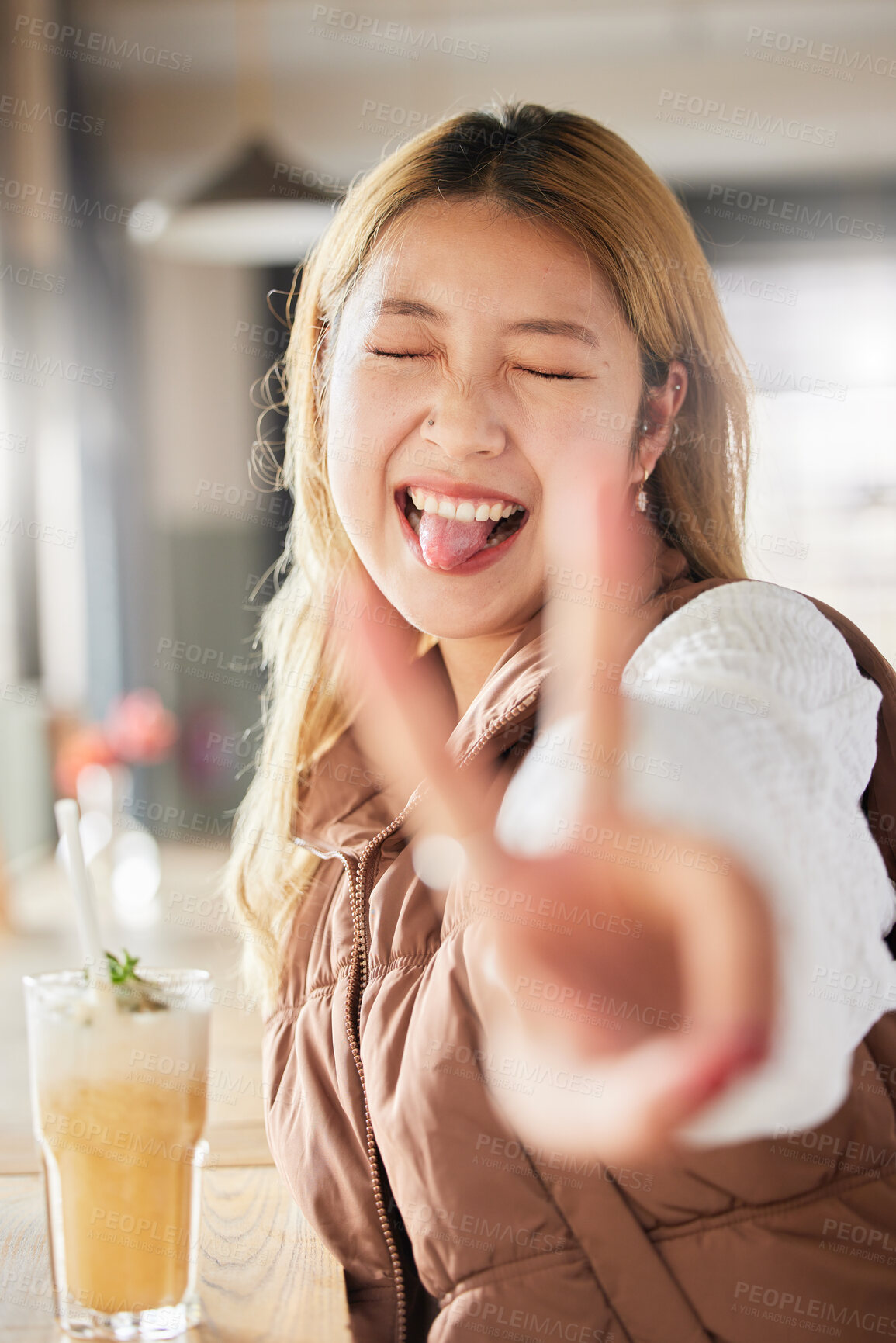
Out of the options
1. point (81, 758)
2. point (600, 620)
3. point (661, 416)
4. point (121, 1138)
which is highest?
point (661, 416)

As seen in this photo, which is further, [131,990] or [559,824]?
[131,990]

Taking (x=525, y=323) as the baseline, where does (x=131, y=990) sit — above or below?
below

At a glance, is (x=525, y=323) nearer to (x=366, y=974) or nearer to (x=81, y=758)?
(x=366, y=974)

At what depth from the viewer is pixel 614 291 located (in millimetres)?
901

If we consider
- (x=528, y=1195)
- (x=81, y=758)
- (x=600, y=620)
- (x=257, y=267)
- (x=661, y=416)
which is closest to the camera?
(x=600, y=620)

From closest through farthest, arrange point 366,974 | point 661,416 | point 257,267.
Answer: point 366,974, point 661,416, point 257,267

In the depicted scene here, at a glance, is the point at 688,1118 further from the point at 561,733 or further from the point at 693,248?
the point at 693,248

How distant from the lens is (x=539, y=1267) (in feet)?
2.29

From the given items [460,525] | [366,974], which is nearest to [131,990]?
[366,974]

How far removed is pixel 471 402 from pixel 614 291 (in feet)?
0.47

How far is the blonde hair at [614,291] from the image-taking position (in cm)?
91

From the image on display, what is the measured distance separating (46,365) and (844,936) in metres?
4.63

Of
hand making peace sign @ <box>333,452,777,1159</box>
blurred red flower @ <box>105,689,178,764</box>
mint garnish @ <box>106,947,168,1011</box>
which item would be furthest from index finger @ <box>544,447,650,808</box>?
blurred red flower @ <box>105,689,178,764</box>

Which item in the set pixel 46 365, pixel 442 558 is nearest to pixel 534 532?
pixel 442 558
